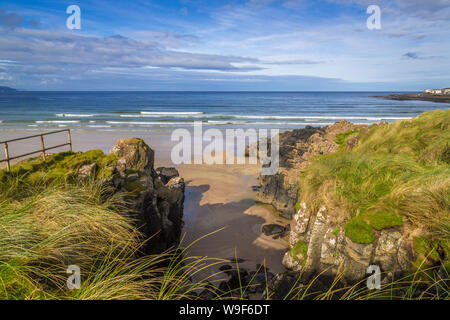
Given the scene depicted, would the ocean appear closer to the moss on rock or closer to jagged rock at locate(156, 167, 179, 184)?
jagged rock at locate(156, 167, 179, 184)

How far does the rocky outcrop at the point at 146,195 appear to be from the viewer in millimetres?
7105

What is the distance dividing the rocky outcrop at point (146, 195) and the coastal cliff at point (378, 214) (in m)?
3.73

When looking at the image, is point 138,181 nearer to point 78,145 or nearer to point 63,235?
point 63,235

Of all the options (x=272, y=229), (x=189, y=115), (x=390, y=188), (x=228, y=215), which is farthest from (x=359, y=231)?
(x=189, y=115)

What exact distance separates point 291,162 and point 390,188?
9.54 metres

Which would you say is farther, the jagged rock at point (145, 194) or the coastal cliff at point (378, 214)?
the jagged rock at point (145, 194)

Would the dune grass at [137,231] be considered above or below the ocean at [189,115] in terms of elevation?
below

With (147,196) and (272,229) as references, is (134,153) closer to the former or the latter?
(147,196)

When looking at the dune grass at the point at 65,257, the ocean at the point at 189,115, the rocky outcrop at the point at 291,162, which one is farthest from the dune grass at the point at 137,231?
the ocean at the point at 189,115

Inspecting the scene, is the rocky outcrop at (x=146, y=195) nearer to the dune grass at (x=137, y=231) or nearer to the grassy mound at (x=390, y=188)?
the dune grass at (x=137, y=231)

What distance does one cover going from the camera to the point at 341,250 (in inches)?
207

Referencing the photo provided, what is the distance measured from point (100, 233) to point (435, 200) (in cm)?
564

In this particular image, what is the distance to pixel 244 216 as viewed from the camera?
1139 cm
